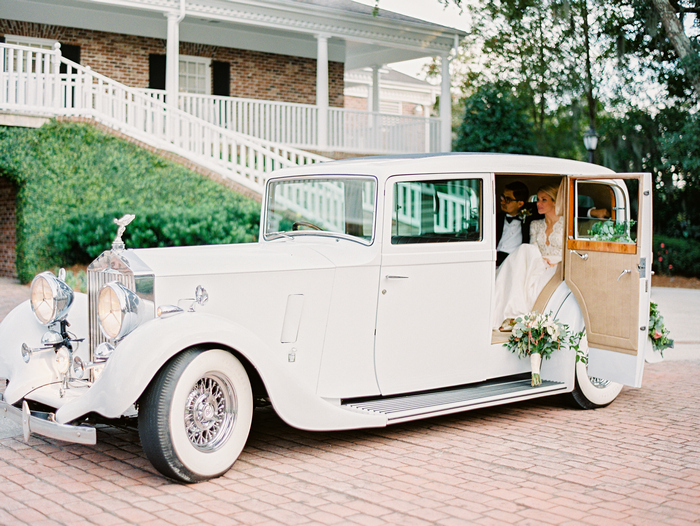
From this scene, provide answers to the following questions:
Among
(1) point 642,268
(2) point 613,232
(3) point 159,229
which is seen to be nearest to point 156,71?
(3) point 159,229

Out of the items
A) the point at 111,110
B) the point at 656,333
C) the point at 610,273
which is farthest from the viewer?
the point at 111,110

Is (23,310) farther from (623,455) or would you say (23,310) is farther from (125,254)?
(623,455)

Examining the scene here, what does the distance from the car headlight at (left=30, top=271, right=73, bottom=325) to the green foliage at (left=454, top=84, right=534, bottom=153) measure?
49.5ft

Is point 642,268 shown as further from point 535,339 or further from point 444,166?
point 444,166

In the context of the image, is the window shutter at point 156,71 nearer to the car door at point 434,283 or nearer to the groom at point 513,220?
the groom at point 513,220

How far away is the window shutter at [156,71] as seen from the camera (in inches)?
709

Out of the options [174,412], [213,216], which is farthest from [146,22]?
[174,412]

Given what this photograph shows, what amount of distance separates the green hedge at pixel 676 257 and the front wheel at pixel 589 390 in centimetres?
1330

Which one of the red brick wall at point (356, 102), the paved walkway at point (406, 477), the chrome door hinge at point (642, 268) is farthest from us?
the red brick wall at point (356, 102)

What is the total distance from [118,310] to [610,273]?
353cm

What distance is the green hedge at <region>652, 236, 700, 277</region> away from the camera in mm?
18531

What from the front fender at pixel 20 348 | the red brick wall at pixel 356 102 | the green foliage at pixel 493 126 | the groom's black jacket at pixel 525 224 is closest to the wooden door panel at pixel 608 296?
the groom's black jacket at pixel 525 224

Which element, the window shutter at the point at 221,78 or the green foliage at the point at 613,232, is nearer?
the green foliage at the point at 613,232

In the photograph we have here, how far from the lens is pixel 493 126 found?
62.7 feet
